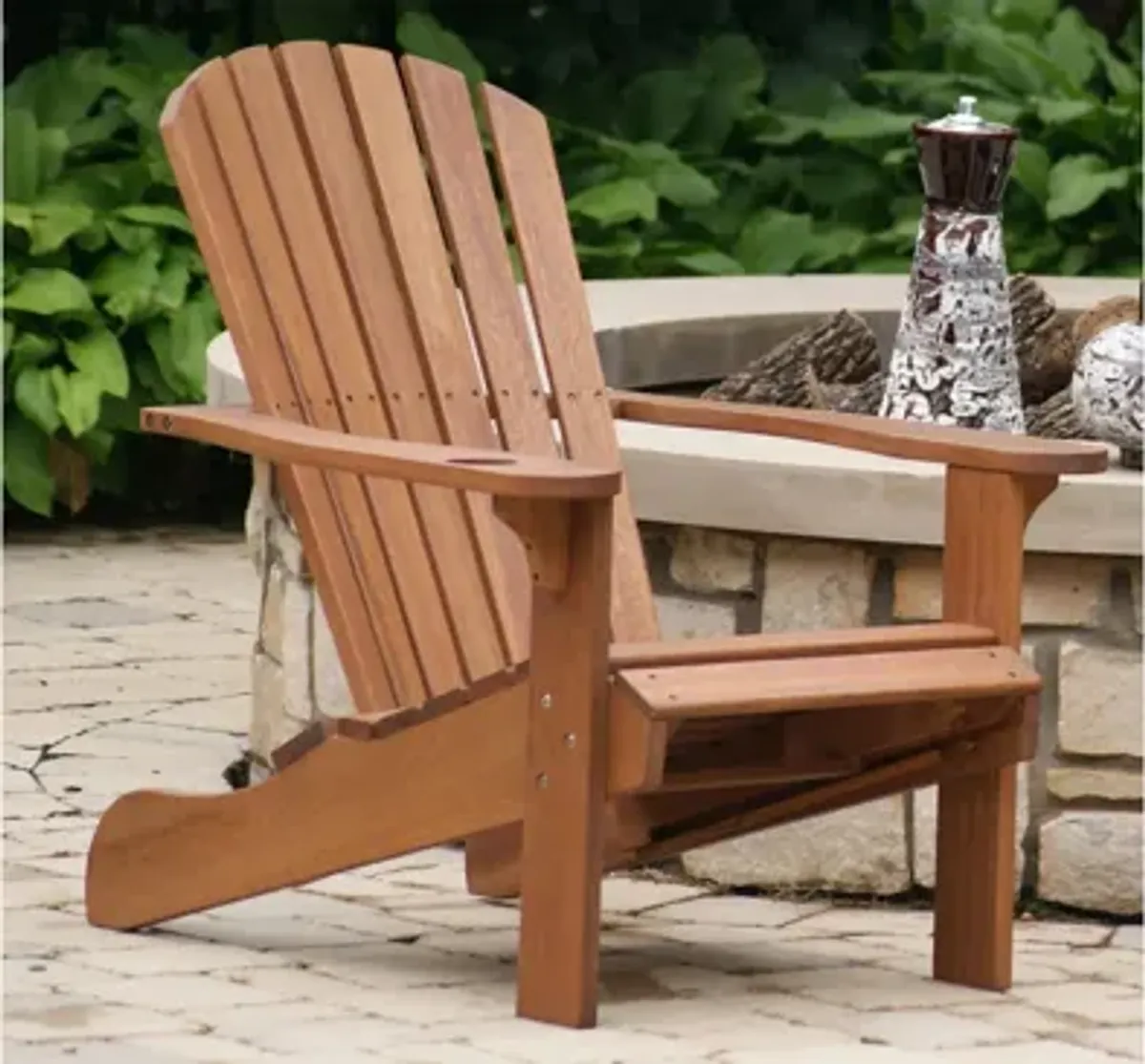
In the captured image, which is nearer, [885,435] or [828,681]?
[828,681]

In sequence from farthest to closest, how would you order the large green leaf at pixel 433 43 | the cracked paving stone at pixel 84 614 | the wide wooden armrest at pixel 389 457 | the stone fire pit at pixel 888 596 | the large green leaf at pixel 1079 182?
the large green leaf at pixel 433 43
the large green leaf at pixel 1079 182
the cracked paving stone at pixel 84 614
the stone fire pit at pixel 888 596
the wide wooden armrest at pixel 389 457

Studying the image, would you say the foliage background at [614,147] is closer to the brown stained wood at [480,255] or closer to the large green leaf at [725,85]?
the large green leaf at [725,85]

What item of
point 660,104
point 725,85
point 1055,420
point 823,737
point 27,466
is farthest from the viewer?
point 725,85

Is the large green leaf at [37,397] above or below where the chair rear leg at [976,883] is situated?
above

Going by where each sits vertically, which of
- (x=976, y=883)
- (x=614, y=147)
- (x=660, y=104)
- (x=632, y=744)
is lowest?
(x=976, y=883)

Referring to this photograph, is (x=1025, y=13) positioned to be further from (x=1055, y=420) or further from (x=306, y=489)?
(x=306, y=489)

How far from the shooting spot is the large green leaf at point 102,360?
7.00m

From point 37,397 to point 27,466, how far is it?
0.17m

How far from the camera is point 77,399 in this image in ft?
22.9

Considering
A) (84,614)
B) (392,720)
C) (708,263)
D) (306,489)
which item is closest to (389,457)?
(392,720)

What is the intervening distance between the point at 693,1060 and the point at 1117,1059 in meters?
0.49

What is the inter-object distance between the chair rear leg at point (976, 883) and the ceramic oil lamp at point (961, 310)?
813mm

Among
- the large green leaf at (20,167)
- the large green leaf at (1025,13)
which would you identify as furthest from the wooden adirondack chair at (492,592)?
the large green leaf at (1025,13)

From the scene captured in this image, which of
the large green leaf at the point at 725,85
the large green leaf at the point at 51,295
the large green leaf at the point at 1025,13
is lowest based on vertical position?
the large green leaf at the point at 51,295
